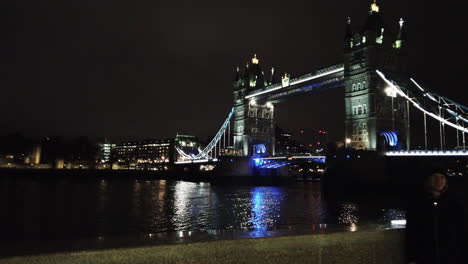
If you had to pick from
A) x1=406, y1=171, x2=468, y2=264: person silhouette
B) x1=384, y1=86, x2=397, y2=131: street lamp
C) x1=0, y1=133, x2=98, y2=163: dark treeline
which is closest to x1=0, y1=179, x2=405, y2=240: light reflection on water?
x1=406, y1=171, x2=468, y2=264: person silhouette

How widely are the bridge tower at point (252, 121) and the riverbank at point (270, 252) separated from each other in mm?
58048

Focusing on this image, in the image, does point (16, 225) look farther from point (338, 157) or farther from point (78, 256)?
point (338, 157)

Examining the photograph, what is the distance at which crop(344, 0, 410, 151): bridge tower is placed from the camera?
3653 cm

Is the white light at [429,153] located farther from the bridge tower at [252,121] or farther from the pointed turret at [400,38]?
the bridge tower at [252,121]

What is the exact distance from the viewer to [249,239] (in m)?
3.56

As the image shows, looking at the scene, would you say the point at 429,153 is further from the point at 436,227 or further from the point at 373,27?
the point at 436,227

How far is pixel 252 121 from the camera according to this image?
212 feet

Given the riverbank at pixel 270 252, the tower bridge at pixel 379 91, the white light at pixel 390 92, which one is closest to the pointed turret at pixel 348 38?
the tower bridge at pixel 379 91

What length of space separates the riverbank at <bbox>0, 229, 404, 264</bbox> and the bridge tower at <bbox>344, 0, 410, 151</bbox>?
33.2 metres

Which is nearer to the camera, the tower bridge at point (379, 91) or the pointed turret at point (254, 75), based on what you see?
the tower bridge at point (379, 91)

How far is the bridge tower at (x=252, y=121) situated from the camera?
64188 millimetres

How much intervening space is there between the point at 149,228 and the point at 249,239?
13.9 metres

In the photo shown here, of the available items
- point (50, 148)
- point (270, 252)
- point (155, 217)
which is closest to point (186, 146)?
point (50, 148)

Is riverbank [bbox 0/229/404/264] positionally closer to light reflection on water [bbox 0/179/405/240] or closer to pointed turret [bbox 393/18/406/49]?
light reflection on water [bbox 0/179/405/240]
